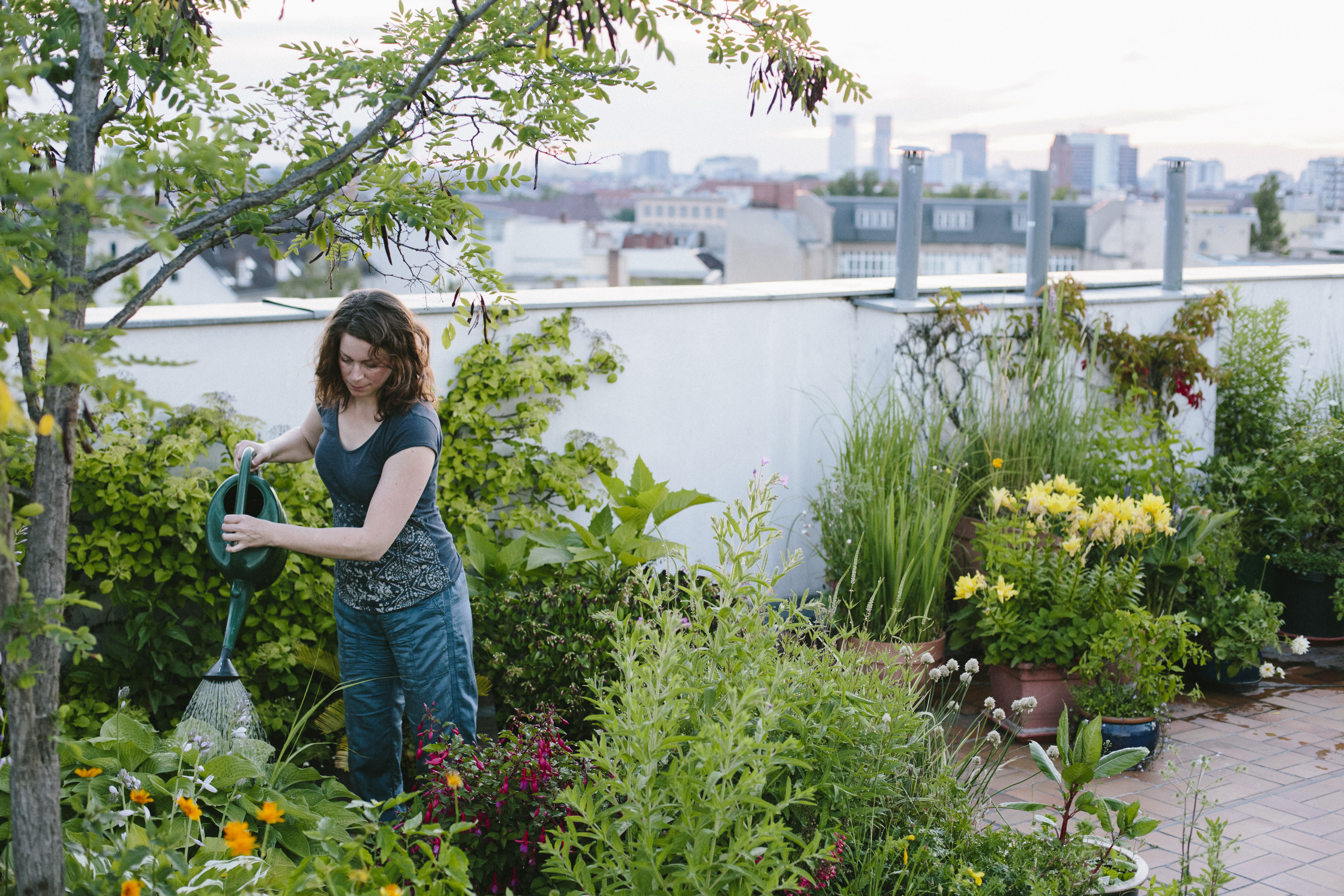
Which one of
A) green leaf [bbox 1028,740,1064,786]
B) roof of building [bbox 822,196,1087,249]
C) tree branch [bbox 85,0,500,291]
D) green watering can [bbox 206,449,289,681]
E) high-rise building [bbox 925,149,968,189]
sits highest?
high-rise building [bbox 925,149,968,189]

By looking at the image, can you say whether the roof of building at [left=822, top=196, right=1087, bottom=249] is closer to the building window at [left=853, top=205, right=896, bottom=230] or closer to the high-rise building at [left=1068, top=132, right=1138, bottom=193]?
the building window at [left=853, top=205, right=896, bottom=230]

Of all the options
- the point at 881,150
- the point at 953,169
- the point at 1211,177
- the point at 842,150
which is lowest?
the point at 881,150

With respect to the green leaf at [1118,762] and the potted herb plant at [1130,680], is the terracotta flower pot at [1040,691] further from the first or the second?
the green leaf at [1118,762]

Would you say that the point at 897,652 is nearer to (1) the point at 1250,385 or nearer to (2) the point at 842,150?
(1) the point at 1250,385

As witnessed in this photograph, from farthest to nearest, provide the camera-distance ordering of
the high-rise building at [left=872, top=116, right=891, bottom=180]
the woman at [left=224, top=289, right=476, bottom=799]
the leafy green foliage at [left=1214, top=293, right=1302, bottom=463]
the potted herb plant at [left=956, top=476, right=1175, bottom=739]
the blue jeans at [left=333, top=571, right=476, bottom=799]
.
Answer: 1. the high-rise building at [left=872, top=116, right=891, bottom=180]
2. the leafy green foliage at [left=1214, top=293, right=1302, bottom=463]
3. the potted herb plant at [left=956, top=476, right=1175, bottom=739]
4. the blue jeans at [left=333, top=571, right=476, bottom=799]
5. the woman at [left=224, top=289, right=476, bottom=799]

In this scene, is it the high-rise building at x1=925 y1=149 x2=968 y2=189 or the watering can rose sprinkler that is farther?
the high-rise building at x1=925 y1=149 x2=968 y2=189

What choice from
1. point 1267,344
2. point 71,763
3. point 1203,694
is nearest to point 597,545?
point 71,763

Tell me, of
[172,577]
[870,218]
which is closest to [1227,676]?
[172,577]

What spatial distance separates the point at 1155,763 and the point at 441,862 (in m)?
2.99

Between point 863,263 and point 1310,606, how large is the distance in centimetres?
6064

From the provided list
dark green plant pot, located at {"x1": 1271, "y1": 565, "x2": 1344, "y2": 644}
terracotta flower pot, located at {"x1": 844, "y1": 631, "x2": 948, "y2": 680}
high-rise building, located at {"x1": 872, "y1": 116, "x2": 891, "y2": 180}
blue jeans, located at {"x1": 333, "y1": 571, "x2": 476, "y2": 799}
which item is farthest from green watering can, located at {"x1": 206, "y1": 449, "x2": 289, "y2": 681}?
high-rise building, located at {"x1": 872, "y1": 116, "x2": 891, "y2": 180}

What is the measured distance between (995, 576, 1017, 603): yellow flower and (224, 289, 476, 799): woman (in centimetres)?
206

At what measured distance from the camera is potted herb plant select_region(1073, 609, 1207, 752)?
12.1 ft

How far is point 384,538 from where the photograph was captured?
2447 millimetres
